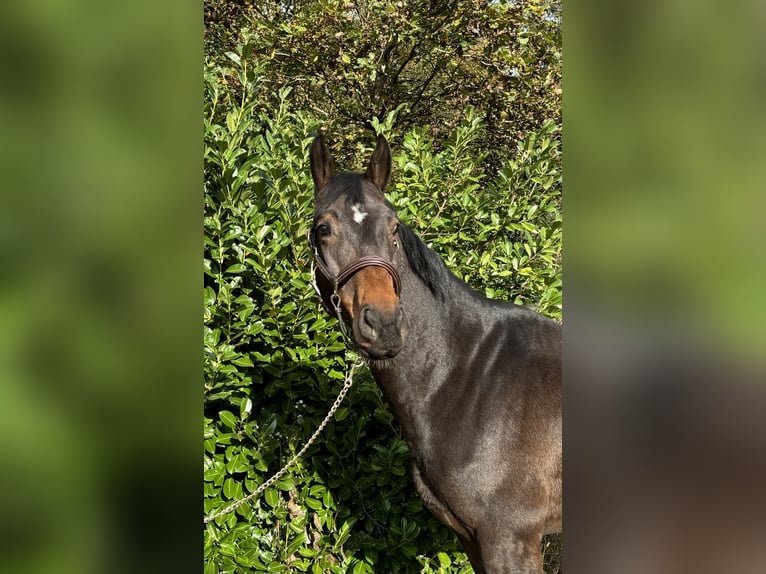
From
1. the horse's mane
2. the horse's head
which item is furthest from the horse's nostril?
the horse's mane

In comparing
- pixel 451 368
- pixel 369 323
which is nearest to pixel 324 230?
pixel 369 323

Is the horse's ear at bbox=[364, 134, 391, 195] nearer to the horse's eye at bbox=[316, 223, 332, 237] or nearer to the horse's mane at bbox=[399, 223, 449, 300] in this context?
the horse's mane at bbox=[399, 223, 449, 300]

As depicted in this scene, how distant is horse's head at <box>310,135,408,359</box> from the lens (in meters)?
2.20

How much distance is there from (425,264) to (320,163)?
0.63 m

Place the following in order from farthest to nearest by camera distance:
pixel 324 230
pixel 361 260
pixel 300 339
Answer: pixel 300 339 → pixel 324 230 → pixel 361 260

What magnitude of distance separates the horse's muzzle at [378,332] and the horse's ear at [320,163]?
75 centimetres

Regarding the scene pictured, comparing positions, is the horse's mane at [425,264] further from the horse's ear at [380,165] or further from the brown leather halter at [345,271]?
the horse's ear at [380,165]

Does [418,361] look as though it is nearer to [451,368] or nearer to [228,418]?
[451,368]

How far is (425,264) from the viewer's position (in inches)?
104

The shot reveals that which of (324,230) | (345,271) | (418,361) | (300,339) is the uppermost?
(324,230)
